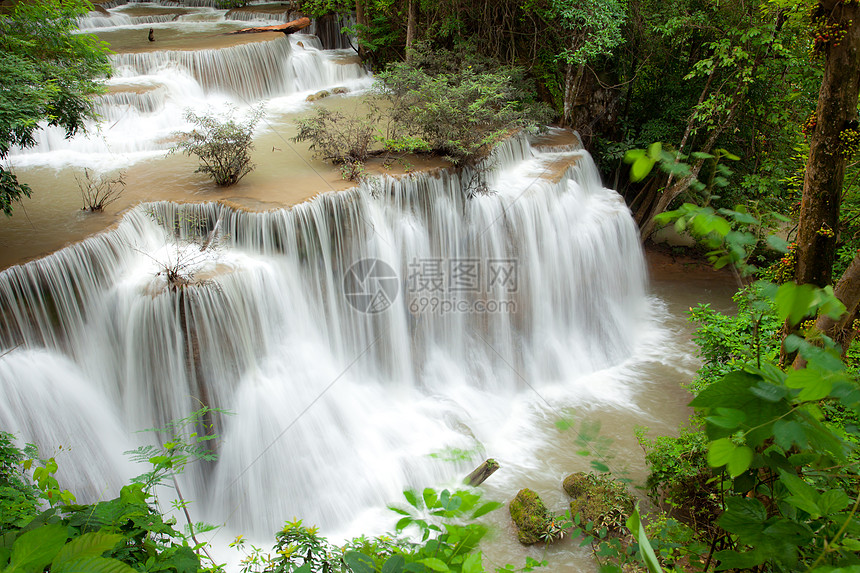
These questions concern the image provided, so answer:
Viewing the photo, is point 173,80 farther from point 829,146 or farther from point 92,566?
point 92,566

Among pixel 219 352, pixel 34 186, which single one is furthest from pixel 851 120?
pixel 34 186

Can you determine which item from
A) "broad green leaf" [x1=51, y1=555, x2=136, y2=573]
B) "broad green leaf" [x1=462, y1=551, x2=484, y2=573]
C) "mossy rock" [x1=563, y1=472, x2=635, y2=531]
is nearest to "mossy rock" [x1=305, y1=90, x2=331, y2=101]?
"mossy rock" [x1=563, y1=472, x2=635, y2=531]

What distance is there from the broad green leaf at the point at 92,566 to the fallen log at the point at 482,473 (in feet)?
17.3

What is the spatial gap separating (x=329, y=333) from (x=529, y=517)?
341 centimetres

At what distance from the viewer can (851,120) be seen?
12.9ft

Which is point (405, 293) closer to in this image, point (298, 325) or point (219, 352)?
point (298, 325)

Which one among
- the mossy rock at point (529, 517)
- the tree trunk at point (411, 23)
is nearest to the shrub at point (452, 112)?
the tree trunk at point (411, 23)

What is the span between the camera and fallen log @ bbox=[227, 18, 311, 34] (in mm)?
13352

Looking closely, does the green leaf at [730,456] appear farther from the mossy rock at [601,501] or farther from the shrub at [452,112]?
the shrub at [452,112]

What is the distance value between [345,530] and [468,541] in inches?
190

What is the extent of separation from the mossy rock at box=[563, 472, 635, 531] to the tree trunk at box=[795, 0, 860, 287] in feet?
9.25

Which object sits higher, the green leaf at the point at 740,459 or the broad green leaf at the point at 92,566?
the green leaf at the point at 740,459

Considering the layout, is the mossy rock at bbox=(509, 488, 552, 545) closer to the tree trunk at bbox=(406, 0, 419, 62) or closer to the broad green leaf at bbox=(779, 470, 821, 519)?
the broad green leaf at bbox=(779, 470, 821, 519)

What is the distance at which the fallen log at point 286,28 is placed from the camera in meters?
13.4
